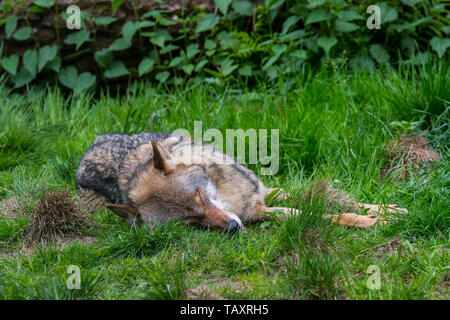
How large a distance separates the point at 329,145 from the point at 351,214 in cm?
128

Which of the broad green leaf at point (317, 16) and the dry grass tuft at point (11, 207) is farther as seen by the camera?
the broad green leaf at point (317, 16)

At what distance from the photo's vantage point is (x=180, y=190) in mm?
3775

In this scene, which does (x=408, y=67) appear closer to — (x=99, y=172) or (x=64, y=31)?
(x=99, y=172)

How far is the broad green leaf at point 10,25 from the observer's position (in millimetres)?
7094

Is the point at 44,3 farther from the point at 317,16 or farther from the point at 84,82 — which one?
the point at 317,16

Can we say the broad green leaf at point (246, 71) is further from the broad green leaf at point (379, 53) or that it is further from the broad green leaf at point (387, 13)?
the broad green leaf at point (387, 13)

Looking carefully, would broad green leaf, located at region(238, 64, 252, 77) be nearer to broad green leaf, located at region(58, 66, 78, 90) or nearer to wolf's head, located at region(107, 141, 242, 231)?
broad green leaf, located at region(58, 66, 78, 90)

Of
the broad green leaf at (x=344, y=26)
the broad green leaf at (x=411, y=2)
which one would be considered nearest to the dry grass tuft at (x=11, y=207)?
the broad green leaf at (x=344, y=26)

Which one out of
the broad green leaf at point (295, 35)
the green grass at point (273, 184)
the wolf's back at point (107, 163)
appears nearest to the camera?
the green grass at point (273, 184)

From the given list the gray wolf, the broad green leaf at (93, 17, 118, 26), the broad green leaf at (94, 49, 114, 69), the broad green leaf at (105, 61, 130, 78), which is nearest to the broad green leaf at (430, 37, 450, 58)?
the gray wolf

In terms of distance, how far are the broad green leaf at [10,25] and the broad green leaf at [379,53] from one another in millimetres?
5077

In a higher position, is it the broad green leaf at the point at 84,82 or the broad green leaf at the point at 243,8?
the broad green leaf at the point at 243,8

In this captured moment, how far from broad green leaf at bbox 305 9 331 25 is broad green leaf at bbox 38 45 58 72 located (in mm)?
3746

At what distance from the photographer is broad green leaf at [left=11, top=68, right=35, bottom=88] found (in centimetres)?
741
